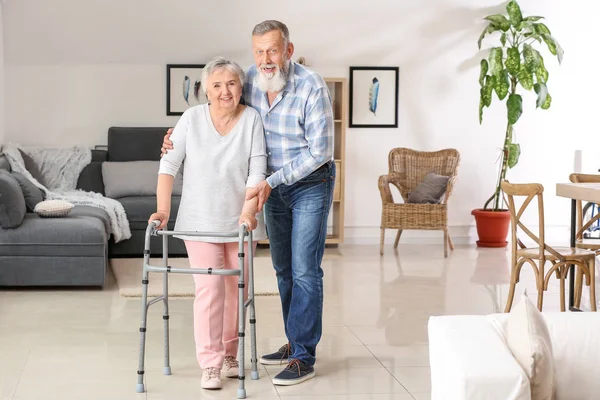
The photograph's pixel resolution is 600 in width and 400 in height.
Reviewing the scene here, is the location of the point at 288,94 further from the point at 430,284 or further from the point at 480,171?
the point at 480,171

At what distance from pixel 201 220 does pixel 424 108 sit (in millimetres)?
5429

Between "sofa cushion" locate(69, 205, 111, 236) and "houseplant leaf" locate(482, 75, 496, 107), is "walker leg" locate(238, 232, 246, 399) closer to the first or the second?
"sofa cushion" locate(69, 205, 111, 236)

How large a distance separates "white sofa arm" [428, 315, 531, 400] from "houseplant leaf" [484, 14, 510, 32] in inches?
250

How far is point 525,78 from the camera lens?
8.13 metres

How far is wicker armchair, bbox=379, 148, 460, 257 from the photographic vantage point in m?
7.83

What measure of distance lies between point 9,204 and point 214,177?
8.61 ft

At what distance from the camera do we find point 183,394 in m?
3.57

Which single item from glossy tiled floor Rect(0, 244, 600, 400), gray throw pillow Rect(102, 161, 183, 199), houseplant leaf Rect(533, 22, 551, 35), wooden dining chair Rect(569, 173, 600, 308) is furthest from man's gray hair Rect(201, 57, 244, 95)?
houseplant leaf Rect(533, 22, 551, 35)

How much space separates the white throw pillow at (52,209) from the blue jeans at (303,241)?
8.43ft

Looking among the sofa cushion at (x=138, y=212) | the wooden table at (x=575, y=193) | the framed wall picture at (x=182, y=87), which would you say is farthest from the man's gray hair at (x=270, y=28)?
the framed wall picture at (x=182, y=87)

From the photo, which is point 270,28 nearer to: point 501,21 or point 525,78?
point 525,78

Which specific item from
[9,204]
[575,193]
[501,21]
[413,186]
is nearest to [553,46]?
[501,21]

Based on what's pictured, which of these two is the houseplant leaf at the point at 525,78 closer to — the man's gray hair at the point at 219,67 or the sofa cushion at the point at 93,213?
the sofa cushion at the point at 93,213

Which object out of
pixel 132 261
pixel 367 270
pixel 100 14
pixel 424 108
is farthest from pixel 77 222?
pixel 424 108
